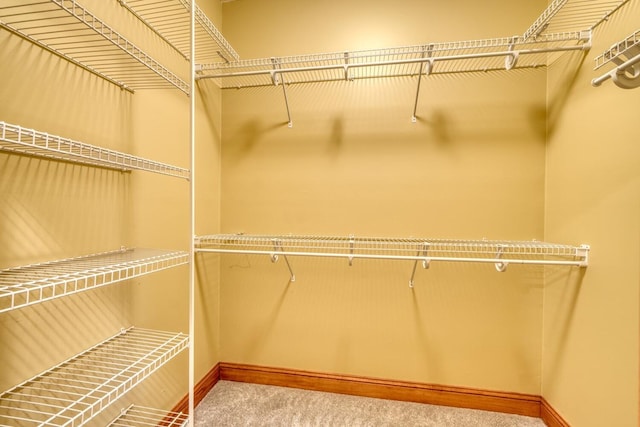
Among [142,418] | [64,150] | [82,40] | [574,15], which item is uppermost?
[574,15]

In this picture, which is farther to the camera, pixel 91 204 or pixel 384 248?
pixel 384 248

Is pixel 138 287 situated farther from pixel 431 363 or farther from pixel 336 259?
pixel 431 363

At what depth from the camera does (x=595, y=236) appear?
3.90ft

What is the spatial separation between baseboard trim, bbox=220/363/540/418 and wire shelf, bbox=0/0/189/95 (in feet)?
5.46

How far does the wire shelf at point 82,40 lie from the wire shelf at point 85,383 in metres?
0.97

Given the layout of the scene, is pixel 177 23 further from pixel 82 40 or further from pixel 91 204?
pixel 91 204

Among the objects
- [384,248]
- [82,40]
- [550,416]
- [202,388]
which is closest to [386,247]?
[384,248]

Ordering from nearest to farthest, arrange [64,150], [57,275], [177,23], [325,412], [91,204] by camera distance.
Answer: [57,275]
[64,150]
[91,204]
[177,23]
[325,412]

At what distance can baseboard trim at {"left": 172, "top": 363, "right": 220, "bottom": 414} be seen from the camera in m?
1.44

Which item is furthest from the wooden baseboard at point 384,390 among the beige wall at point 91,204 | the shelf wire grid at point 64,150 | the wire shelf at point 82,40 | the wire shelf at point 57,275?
the wire shelf at point 82,40

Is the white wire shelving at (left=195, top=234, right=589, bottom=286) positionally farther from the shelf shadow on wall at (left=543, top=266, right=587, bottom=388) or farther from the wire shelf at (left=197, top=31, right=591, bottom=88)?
the wire shelf at (left=197, top=31, right=591, bottom=88)

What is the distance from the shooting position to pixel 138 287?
1.21 metres

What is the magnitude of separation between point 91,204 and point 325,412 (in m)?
1.49

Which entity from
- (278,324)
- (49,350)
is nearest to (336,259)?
(278,324)
